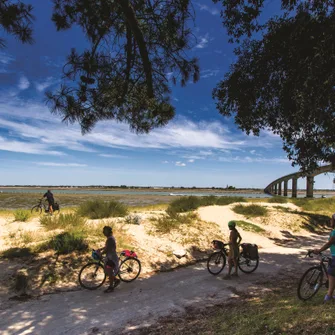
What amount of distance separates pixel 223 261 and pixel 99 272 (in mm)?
4350

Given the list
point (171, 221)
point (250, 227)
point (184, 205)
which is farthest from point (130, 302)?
point (184, 205)

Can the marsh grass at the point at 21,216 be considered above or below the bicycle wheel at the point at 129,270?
above

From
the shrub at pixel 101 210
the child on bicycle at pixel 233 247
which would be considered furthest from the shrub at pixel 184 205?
the child on bicycle at pixel 233 247

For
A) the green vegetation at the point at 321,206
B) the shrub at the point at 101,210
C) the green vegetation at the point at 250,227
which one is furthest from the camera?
the green vegetation at the point at 321,206

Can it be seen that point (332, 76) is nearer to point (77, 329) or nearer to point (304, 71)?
point (304, 71)

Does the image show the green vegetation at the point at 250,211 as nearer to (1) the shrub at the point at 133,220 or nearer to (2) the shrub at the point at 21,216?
(1) the shrub at the point at 133,220

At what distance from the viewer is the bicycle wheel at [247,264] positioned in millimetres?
9180

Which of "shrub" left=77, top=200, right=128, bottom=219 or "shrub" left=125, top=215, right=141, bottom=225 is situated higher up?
"shrub" left=77, top=200, right=128, bottom=219

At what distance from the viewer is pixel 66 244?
9.98 m

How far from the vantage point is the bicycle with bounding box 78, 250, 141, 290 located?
313 inches

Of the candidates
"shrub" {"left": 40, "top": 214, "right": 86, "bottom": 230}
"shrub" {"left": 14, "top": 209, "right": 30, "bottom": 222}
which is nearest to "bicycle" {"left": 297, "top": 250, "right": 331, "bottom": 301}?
"shrub" {"left": 40, "top": 214, "right": 86, "bottom": 230}

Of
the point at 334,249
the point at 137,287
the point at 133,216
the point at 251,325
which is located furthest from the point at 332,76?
the point at 133,216

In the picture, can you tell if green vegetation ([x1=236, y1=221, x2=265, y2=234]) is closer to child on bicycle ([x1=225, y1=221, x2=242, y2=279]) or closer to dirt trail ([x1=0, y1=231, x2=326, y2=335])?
dirt trail ([x1=0, y1=231, x2=326, y2=335])

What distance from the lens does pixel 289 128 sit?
32.4ft
